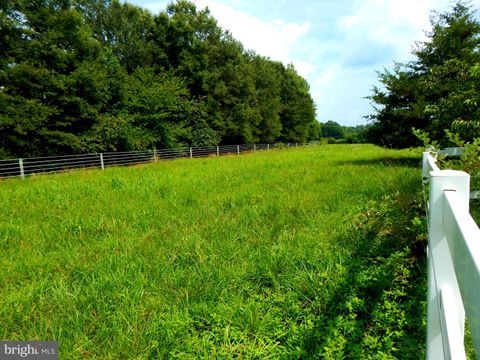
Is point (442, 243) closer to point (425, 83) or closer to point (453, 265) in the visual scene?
point (453, 265)

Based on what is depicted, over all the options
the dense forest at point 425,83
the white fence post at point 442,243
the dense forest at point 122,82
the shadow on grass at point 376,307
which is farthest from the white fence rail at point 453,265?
the dense forest at point 122,82

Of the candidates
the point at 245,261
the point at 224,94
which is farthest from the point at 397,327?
the point at 224,94

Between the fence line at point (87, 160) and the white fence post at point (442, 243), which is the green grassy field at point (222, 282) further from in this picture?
the fence line at point (87, 160)

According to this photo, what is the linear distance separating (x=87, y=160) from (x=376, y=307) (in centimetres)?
1741

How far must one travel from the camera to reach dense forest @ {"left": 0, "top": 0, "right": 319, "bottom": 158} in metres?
15.7

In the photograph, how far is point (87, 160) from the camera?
55.3 ft

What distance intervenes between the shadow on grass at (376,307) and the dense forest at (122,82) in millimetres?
16993

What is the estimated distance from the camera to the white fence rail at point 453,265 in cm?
61

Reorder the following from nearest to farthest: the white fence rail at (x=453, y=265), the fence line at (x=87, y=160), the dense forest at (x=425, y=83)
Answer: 1. the white fence rail at (x=453, y=265)
2. the dense forest at (x=425, y=83)
3. the fence line at (x=87, y=160)

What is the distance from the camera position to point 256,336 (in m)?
2.10

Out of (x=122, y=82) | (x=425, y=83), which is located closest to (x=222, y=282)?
(x=425, y=83)

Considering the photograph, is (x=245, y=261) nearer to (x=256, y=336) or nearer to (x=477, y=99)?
(x=256, y=336)

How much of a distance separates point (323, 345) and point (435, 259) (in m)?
1.13

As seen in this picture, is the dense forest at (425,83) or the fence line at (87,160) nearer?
the dense forest at (425,83)
